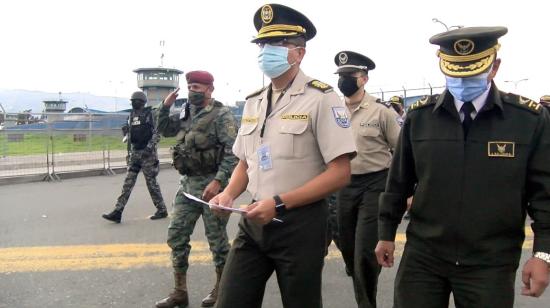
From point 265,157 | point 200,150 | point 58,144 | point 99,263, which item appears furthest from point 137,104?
point 58,144

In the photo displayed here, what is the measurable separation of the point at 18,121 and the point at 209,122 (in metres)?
12.5

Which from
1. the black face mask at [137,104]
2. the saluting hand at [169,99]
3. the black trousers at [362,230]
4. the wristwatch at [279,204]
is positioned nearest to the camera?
the wristwatch at [279,204]

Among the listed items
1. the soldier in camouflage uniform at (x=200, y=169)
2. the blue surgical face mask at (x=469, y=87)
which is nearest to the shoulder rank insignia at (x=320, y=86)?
the blue surgical face mask at (x=469, y=87)

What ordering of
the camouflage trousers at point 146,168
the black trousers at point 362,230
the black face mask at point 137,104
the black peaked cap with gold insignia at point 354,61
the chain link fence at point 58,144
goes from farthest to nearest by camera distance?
the chain link fence at point 58,144, the black face mask at point 137,104, the camouflage trousers at point 146,168, the black peaked cap with gold insignia at point 354,61, the black trousers at point 362,230

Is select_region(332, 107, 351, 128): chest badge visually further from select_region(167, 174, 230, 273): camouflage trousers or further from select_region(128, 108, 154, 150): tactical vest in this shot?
select_region(128, 108, 154, 150): tactical vest

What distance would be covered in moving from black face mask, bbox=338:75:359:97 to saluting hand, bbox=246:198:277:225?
2.25 m

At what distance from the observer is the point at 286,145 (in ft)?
8.34

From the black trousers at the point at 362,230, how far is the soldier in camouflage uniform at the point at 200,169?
101 cm

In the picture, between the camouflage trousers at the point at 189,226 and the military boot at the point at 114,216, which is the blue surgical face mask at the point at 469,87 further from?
the military boot at the point at 114,216

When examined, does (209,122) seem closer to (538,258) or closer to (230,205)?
(230,205)

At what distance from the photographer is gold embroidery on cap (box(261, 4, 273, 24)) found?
2.69m

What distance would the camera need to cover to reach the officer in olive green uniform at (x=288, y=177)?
8.14 ft

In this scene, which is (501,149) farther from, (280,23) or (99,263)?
(99,263)

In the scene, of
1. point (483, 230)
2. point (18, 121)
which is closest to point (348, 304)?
point (483, 230)
